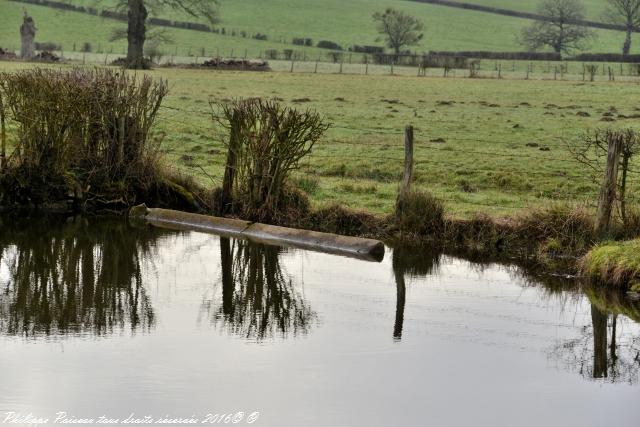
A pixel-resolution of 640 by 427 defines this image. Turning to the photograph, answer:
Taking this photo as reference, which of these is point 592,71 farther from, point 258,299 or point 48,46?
point 258,299

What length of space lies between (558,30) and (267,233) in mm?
91303

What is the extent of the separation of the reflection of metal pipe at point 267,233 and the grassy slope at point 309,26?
6538 cm

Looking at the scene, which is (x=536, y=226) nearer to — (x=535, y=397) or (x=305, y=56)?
(x=535, y=397)

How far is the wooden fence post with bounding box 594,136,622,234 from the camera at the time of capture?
52.0ft

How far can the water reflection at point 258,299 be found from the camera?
11.8m

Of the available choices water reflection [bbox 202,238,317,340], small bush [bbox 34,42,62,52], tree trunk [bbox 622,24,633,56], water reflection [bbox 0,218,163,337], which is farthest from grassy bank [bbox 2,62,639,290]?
tree trunk [bbox 622,24,633,56]

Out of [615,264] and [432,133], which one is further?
[432,133]

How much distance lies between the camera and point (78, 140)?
66.8ft

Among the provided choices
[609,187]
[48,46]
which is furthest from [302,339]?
[48,46]

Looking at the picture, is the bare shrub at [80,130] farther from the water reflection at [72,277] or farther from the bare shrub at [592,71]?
the bare shrub at [592,71]

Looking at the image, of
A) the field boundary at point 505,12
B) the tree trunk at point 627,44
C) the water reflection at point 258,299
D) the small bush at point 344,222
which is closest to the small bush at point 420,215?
the small bush at point 344,222

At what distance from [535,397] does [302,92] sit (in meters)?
36.4

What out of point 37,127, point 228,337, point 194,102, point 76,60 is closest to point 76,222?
point 37,127

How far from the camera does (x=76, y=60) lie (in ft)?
221
